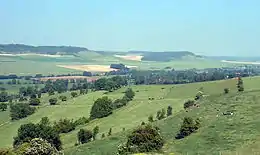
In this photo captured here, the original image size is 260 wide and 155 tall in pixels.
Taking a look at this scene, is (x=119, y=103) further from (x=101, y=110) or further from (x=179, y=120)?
(x=179, y=120)

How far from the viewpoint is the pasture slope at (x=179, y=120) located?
6203 cm

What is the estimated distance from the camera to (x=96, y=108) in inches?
4862

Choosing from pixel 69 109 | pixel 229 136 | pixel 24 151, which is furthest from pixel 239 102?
pixel 69 109

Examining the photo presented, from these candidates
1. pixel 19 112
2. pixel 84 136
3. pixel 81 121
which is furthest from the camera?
pixel 19 112

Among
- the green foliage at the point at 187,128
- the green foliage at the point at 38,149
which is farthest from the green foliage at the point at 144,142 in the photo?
the green foliage at the point at 38,149

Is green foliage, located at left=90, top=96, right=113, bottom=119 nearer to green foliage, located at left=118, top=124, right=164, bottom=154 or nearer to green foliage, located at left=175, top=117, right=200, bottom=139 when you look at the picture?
green foliage, located at left=175, top=117, right=200, bottom=139

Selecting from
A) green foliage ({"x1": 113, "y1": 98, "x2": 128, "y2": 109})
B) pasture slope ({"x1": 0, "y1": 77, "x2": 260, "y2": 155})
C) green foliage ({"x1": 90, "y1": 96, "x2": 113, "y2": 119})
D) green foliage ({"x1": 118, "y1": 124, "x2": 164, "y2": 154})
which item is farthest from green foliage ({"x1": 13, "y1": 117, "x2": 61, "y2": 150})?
green foliage ({"x1": 113, "y1": 98, "x2": 128, "y2": 109})

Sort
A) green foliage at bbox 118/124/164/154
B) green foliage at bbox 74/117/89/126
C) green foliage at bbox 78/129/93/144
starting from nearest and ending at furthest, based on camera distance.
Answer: green foliage at bbox 118/124/164/154
green foliage at bbox 78/129/93/144
green foliage at bbox 74/117/89/126

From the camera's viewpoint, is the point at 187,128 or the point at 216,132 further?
the point at 187,128

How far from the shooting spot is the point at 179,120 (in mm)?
85000

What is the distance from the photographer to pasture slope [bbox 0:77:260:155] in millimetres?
62031

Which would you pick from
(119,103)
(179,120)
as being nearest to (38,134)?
(179,120)

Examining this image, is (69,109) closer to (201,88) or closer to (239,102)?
(201,88)

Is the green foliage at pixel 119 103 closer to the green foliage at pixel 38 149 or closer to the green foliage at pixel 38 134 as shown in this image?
the green foliage at pixel 38 134
